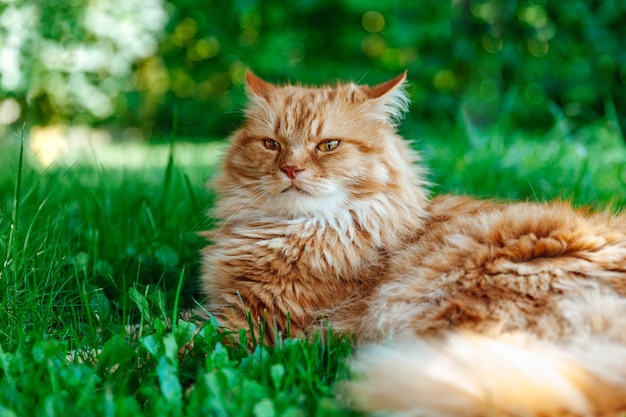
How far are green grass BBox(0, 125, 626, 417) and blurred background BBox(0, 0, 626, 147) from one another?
1355mm

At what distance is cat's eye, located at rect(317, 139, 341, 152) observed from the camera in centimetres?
232

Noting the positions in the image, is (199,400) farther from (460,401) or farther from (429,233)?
(429,233)

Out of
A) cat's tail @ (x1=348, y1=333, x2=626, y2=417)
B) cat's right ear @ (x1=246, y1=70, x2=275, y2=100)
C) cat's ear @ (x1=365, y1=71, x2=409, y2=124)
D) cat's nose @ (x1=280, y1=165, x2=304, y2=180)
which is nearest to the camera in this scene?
cat's tail @ (x1=348, y1=333, x2=626, y2=417)

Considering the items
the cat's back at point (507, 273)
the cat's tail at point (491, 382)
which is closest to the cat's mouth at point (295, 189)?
the cat's back at point (507, 273)

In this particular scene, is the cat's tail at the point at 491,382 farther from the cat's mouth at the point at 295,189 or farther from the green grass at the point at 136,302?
the cat's mouth at the point at 295,189

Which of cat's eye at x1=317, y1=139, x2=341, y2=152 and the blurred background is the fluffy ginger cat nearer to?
cat's eye at x1=317, y1=139, x2=341, y2=152

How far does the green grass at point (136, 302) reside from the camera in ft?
5.13

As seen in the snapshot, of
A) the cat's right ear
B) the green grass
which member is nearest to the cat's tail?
the green grass

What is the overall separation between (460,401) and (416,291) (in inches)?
23.0

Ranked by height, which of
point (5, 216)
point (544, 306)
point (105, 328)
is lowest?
point (105, 328)

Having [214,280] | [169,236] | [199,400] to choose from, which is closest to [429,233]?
[214,280]

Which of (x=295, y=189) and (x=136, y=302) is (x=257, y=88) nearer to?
(x=295, y=189)

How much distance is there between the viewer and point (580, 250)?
74.9 inches

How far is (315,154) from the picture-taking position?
2297 mm
